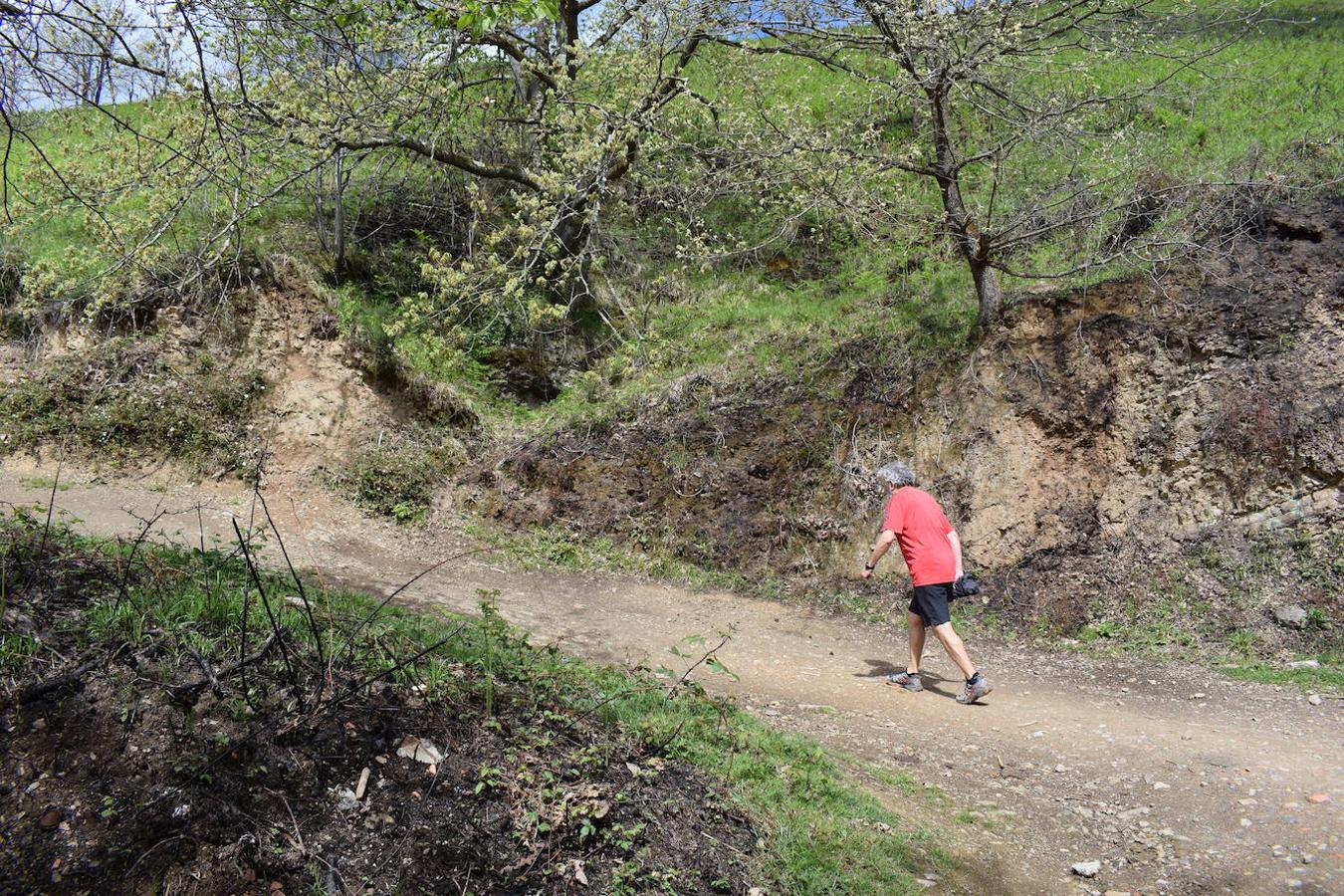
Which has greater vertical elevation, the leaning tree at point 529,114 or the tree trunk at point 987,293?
the leaning tree at point 529,114

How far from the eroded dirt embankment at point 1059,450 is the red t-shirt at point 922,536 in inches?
101

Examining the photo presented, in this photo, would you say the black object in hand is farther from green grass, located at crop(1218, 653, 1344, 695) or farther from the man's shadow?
green grass, located at crop(1218, 653, 1344, 695)

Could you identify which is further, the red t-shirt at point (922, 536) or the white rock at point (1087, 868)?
the red t-shirt at point (922, 536)

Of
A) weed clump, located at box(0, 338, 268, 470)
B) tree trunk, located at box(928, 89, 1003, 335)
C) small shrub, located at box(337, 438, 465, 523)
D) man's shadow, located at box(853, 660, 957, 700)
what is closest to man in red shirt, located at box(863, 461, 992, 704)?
man's shadow, located at box(853, 660, 957, 700)

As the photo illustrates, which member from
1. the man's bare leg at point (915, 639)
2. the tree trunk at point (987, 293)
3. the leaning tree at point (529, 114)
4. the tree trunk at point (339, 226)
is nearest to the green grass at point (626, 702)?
the man's bare leg at point (915, 639)

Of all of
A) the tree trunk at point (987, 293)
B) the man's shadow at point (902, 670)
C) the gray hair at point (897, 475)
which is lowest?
the man's shadow at point (902, 670)

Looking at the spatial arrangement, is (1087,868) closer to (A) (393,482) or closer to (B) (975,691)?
(B) (975,691)

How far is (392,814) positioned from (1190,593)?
8.16 metres

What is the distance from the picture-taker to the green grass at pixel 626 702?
3.79 metres

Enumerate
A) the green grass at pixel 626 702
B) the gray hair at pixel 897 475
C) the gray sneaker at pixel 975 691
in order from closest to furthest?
1. the green grass at pixel 626 702
2. the gray sneaker at pixel 975 691
3. the gray hair at pixel 897 475

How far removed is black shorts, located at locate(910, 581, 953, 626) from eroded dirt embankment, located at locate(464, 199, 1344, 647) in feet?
8.28

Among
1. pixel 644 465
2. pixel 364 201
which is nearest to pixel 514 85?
pixel 364 201

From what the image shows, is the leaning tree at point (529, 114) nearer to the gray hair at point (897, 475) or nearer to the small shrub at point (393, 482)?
the small shrub at point (393, 482)

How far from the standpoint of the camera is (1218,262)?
31.9 feet
